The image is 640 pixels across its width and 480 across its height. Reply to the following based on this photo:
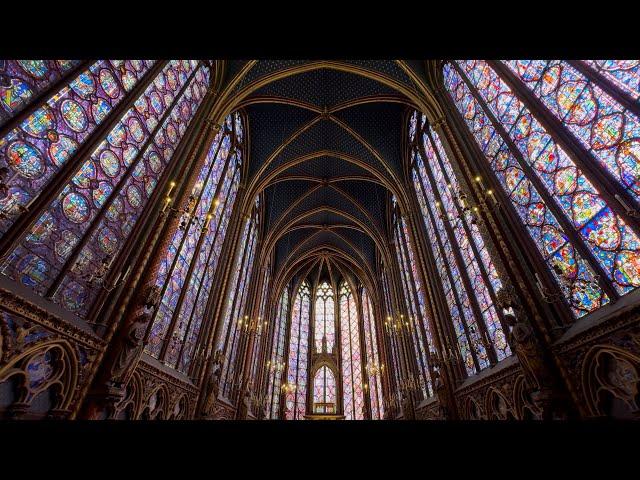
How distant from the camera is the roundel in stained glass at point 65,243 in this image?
557 cm

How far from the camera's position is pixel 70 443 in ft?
4.41

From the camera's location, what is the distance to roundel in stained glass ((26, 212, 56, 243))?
16.6 ft

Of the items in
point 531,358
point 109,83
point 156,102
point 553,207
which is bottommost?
point 531,358

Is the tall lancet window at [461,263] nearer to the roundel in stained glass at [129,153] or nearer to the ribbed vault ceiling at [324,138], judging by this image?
the ribbed vault ceiling at [324,138]

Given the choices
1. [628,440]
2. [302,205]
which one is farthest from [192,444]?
[302,205]

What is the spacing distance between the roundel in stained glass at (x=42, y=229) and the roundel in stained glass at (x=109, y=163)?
1694mm

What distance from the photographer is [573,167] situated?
6.14 m

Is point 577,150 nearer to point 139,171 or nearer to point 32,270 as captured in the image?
point 139,171

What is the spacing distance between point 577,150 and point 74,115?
33.7ft

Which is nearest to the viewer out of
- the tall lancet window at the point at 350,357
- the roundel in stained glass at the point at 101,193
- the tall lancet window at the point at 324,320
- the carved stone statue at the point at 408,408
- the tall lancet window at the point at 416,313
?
the roundel in stained glass at the point at 101,193

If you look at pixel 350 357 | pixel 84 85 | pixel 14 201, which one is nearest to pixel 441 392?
pixel 14 201

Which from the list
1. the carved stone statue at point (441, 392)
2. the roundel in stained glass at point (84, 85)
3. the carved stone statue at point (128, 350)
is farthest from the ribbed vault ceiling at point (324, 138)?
the carved stone statue at point (441, 392)
